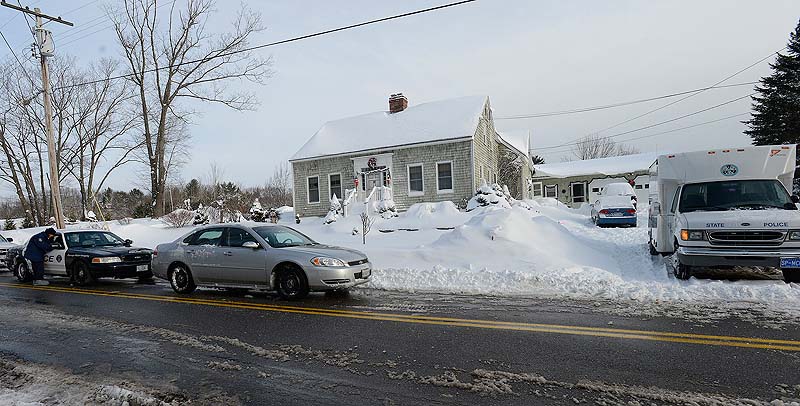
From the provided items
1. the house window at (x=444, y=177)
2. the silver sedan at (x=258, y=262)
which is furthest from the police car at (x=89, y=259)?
the house window at (x=444, y=177)

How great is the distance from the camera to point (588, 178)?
129 feet

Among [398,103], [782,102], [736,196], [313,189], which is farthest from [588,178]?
[736,196]

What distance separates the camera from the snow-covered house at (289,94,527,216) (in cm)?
2477

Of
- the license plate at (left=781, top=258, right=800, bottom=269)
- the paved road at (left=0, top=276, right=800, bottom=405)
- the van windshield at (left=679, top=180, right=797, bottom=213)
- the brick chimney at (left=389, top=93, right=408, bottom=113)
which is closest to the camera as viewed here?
the paved road at (left=0, top=276, right=800, bottom=405)

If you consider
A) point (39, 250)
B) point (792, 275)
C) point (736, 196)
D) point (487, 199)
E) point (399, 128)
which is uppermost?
point (399, 128)

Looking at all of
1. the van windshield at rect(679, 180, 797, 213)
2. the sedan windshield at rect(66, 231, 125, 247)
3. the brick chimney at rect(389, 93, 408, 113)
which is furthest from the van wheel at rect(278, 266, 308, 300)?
the brick chimney at rect(389, 93, 408, 113)

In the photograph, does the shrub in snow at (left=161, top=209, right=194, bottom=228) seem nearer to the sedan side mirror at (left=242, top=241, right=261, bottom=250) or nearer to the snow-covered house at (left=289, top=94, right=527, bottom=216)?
the snow-covered house at (left=289, top=94, right=527, bottom=216)

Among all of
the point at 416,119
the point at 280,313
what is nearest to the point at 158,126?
the point at 416,119

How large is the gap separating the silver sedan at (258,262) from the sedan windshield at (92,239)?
3.52 metres

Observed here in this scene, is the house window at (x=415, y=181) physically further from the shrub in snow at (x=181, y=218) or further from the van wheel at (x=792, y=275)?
the van wheel at (x=792, y=275)

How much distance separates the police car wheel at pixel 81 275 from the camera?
11.8 m

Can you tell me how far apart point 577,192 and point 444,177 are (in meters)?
19.8

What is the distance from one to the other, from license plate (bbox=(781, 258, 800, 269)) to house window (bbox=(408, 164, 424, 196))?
18.4 metres

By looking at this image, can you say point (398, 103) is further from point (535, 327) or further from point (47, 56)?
point (535, 327)
